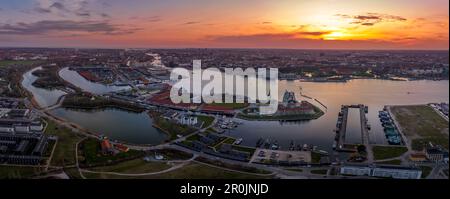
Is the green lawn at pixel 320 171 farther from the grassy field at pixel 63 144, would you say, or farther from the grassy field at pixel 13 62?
the grassy field at pixel 13 62

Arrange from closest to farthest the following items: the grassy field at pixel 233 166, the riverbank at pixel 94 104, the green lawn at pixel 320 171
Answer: the green lawn at pixel 320 171, the grassy field at pixel 233 166, the riverbank at pixel 94 104

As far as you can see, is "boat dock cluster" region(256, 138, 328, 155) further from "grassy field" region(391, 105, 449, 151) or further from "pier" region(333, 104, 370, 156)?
"grassy field" region(391, 105, 449, 151)

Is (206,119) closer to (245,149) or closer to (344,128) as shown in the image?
(245,149)

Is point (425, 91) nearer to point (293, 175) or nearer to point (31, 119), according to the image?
point (293, 175)

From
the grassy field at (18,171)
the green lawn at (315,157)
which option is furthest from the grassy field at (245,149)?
the grassy field at (18,171)

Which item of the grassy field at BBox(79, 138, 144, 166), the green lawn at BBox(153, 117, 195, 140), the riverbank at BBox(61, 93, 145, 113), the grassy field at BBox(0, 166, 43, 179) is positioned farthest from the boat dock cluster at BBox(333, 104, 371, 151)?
the riverbank at BBox(61, 93, 145, 113)
